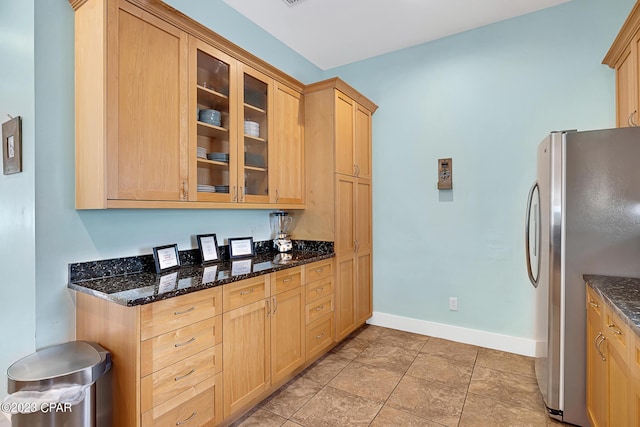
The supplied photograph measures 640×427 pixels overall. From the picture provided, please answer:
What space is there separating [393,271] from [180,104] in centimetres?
259

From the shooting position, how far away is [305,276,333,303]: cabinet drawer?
2520mm

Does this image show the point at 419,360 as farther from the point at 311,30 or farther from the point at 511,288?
the point at 311,30

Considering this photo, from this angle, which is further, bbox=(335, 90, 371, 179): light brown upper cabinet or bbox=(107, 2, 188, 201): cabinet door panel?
bbox=(335, 90, 371, 179): light brown upper cabinet

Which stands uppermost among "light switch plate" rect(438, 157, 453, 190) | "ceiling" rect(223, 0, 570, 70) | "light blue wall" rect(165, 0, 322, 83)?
"ceiling" rect(223, 0, 570, 70)

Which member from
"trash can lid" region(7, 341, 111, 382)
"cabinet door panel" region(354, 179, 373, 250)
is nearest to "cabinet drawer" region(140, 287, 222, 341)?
"trash can lid" region(7, 341, 111, 382)

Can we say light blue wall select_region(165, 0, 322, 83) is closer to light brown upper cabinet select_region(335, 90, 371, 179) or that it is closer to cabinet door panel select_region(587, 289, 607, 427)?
light brown upper cabinet select_region(335, 90, 371, 179)

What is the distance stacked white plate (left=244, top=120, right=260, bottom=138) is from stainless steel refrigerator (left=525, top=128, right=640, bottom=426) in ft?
6.63

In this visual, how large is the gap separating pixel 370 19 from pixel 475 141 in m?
1.49

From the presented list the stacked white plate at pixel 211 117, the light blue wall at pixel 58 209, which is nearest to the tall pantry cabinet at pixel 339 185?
the stacked white plate at pixel 211 117

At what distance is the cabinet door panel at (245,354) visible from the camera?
1.81 m

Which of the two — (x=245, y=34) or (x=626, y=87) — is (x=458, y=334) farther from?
(x=245, y=34)

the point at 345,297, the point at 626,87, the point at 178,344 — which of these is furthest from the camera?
the point at 345,297

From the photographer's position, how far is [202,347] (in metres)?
1.67

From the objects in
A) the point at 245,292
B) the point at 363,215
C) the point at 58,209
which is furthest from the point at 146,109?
the point at 363,215
